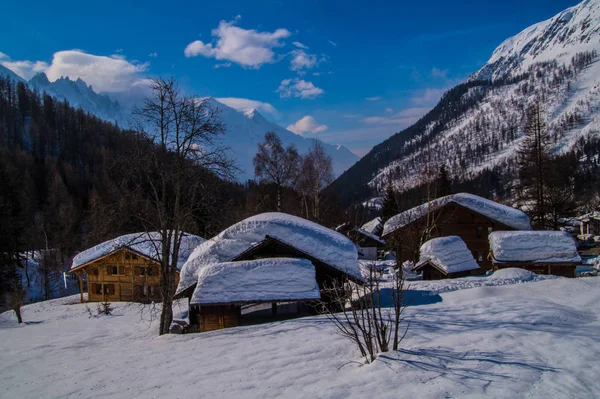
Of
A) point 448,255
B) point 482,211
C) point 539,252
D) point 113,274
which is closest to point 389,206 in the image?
point 482,211

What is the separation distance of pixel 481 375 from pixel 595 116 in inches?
9730

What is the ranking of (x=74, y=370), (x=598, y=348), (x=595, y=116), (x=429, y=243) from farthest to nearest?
(x=595, y=116) < (x=429, y=243) < (x=74, y=370) < (x=598, y=348)

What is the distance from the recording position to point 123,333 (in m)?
18.9

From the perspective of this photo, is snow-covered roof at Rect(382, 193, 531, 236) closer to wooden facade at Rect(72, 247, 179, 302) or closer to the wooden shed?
the wooden shed

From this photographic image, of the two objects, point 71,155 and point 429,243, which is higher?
point 71,155

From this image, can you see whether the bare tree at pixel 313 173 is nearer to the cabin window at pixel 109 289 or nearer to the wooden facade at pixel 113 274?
the wooden facade at pixel 113 274

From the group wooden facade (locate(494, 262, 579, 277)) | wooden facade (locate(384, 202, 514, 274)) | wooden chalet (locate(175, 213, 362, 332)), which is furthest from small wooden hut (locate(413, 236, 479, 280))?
wooden chalet (locate(175, 213, 362, 332))

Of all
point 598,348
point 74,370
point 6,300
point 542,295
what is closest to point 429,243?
point 542,295

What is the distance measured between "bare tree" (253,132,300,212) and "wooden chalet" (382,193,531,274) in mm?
10980

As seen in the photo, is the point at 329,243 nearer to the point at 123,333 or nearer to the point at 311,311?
the point at 311,311

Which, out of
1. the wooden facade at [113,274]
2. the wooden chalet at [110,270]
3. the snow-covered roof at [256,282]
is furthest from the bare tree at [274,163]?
the snow-covered roof at [256,282]

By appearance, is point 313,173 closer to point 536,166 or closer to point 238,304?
point 238,304

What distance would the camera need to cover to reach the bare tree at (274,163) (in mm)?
32719

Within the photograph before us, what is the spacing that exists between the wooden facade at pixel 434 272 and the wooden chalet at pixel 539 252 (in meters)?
3.59
